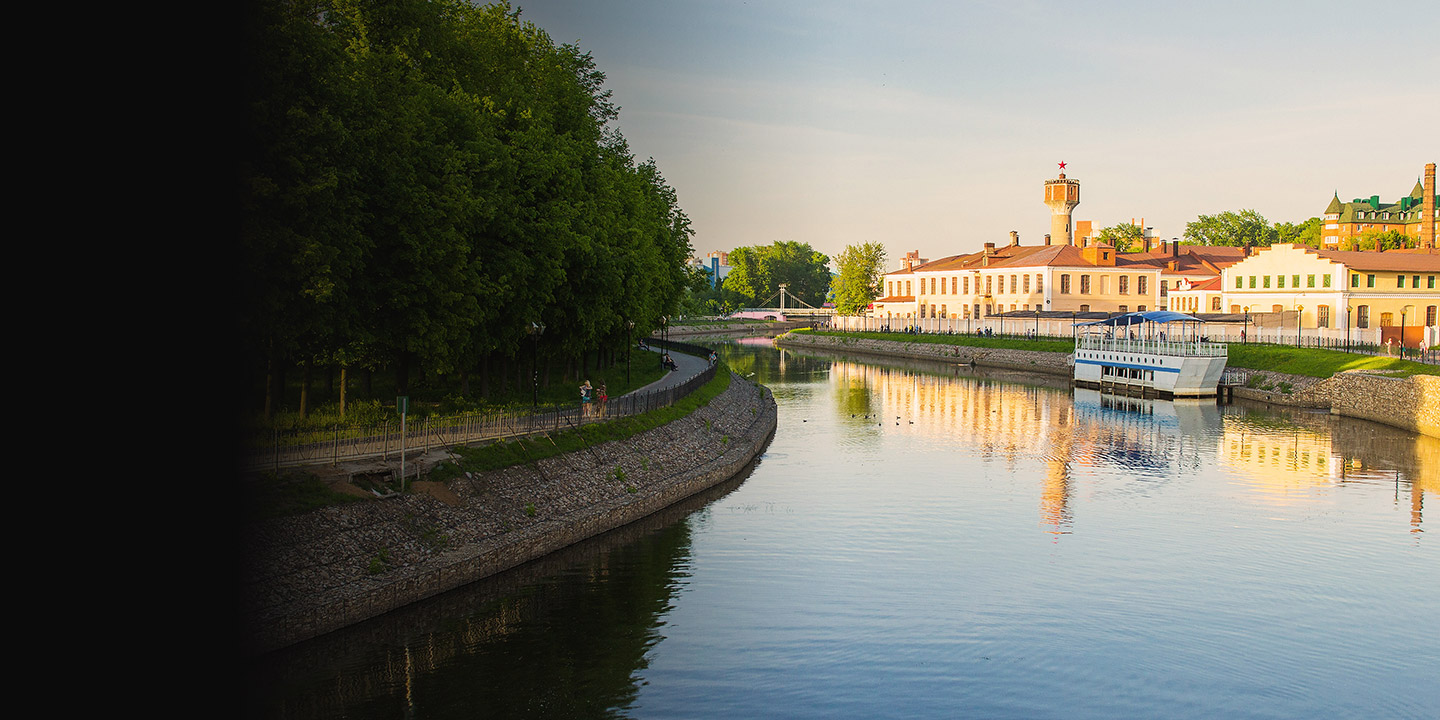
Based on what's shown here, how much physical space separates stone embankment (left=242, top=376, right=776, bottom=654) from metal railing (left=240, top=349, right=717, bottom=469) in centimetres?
128

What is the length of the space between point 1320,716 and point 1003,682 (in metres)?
4.63

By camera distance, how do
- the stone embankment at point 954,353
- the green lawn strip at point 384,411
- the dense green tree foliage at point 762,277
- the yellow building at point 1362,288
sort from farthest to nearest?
the dense green tree foliage at point 762,277 < the stone embankment at point 954,353 < the yellow building at point 1362,288 < the green lawn strip at point 384,411

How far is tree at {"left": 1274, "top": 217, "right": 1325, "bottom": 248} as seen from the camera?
142087 millimetres

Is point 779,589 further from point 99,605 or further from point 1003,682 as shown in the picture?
point 99,605

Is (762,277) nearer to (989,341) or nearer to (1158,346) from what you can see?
(989,341)

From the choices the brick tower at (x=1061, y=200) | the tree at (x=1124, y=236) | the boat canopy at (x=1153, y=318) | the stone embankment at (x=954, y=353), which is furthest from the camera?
the tree at (x=1124, y=236)

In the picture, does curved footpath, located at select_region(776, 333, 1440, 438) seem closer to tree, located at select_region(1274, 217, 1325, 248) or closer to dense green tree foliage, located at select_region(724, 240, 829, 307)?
tree, located at select_region(1274, 217, 1325, 248)

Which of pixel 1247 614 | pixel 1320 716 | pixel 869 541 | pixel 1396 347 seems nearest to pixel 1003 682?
pixel 1320 716

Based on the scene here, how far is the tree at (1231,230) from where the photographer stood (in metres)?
147

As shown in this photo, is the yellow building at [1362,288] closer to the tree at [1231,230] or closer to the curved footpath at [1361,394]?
the curved footpath at [1361,394]

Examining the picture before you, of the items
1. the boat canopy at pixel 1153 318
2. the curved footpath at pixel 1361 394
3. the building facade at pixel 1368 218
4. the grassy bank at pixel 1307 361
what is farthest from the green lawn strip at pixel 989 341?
the building facade at pixel 1368 218

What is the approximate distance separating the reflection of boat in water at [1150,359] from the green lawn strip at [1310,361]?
259 centimetres

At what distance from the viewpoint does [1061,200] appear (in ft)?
347

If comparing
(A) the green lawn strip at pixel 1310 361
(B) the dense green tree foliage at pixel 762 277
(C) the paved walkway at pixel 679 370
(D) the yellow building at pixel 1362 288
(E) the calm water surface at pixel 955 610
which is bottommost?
(E) the calm water surface at pixel 955 610
